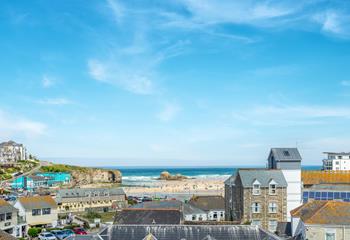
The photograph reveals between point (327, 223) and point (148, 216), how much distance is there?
19.5 m

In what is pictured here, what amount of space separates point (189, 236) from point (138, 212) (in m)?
18.9

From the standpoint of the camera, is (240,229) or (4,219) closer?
(240,229)

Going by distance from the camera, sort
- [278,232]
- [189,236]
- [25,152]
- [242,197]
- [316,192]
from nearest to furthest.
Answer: [189,236]
[278,232]
[242,197]
[316,192]
[25,152]

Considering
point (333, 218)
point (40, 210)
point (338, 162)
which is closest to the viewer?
point (333, 218)

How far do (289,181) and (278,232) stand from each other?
813 centimetres

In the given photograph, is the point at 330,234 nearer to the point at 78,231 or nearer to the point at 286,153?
the point at 286,153

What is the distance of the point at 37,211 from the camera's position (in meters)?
66.8

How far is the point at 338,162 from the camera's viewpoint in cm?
13700

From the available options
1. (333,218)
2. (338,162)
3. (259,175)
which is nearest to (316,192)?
(259,175)

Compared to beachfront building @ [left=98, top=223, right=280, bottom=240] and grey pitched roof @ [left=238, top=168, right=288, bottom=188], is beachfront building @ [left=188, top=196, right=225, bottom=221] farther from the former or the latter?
beachfront building @ [left=98, top=223, right=280, bottom=240]

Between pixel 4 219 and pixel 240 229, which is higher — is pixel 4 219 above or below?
below

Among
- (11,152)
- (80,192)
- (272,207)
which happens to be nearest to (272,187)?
(272,207)

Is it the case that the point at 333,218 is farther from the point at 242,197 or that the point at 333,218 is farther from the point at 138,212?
the point at 138,212

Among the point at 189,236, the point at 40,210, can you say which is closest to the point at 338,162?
the point at 40,210
